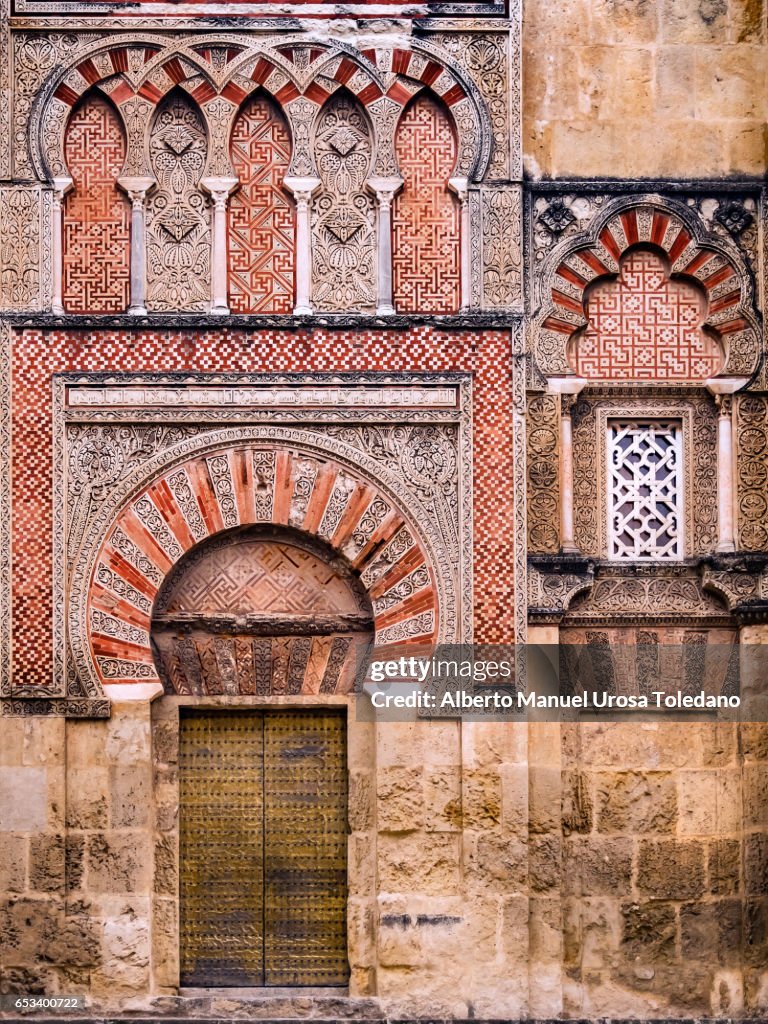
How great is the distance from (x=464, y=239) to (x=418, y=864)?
314cm

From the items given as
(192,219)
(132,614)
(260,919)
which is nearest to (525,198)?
(192,219)

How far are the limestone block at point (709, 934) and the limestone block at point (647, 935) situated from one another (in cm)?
7

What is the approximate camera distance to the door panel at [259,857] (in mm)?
8656

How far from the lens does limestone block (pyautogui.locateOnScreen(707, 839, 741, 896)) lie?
28.4 feet

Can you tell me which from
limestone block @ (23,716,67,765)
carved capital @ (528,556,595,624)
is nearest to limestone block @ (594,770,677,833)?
carved capital @ (528,556,595,624)

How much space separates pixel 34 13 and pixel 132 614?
3053mm

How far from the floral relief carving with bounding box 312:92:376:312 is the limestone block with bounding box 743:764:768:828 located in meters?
3.09

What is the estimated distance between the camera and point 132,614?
27.9 ft

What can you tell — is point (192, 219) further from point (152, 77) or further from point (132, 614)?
point (132, 614)

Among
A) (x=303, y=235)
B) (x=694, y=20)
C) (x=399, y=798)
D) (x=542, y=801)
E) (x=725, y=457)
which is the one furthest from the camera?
(x=694, y=20)

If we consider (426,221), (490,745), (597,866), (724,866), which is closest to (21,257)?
(426,221)

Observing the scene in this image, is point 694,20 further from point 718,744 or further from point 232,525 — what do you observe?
Result: point 718,744

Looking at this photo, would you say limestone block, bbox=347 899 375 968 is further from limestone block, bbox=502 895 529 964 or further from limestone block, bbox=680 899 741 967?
limestone block, bbox=680 899 741 967

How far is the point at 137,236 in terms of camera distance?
8.65m
